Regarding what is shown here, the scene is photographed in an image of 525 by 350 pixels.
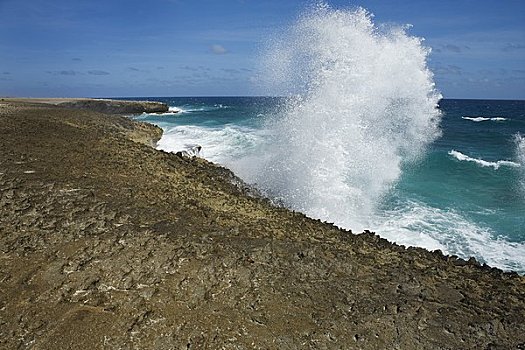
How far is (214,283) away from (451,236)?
20.9ft

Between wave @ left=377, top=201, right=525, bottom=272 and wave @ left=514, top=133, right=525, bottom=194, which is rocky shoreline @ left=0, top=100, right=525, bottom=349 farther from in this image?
wave @ left=514, top=133, right=525, bottom=194

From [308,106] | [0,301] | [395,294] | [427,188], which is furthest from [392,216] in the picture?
[0,301]

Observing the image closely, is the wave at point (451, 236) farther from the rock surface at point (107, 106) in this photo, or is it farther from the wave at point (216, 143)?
the rock surface at point (107, 106)

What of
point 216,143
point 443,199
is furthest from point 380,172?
point 216,143

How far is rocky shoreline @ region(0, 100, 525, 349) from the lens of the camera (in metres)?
3.87

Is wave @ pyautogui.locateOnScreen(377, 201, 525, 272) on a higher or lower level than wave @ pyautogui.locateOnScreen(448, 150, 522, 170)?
lower

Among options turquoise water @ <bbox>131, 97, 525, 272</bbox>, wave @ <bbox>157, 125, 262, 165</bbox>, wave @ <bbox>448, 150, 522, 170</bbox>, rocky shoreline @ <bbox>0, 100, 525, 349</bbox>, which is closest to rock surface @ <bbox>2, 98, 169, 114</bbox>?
wave @ <bbox>157, 125, 262, 165</bbox>

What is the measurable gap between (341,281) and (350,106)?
8.85m

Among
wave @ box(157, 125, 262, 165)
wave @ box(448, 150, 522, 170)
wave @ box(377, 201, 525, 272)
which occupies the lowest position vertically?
wave @ box(377, 201, 525, 272)

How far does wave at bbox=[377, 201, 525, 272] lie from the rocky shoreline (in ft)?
8.91

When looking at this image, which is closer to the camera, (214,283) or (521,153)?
(214,283)

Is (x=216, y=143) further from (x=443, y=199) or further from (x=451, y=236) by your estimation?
(x=451, y=236)

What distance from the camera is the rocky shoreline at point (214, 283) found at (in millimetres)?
3867

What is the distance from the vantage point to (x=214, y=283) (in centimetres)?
448
